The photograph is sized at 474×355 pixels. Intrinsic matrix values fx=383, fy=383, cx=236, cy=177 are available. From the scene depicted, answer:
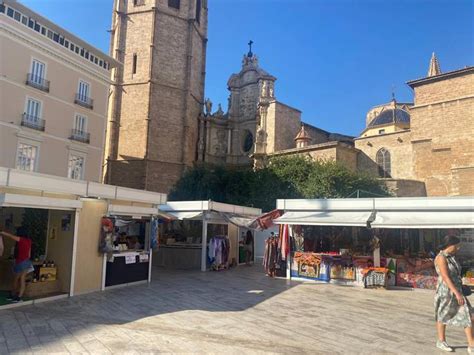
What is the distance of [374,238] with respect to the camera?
483 inches

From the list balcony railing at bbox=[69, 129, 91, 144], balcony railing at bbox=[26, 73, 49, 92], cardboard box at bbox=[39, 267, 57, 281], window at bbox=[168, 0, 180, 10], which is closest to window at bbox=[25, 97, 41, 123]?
balcony railing at bbox=[26, 73, 49, 92]

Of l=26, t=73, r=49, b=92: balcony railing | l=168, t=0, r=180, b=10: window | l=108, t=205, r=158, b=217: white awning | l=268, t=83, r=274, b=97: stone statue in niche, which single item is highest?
l=168, t=0, r=180, b=10: window

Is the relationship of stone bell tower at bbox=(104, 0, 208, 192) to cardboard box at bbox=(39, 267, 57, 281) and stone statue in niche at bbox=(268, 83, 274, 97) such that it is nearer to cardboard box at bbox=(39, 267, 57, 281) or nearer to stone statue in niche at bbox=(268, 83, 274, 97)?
stone statue in niche at bbox=(268, 83, 274, 97)

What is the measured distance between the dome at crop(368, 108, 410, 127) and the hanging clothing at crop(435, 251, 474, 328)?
41652mm

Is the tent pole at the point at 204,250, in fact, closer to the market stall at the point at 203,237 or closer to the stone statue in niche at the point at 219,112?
the market stall at the point at 203,237

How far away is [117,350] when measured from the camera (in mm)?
5434

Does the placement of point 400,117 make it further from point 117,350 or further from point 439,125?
point 117,350

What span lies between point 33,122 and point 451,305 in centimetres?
2441

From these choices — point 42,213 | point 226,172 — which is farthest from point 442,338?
point 226,172

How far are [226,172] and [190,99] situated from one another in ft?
39.7

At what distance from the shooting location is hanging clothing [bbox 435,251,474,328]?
209 inches

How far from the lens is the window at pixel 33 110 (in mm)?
23359

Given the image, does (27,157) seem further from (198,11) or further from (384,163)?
(384,163)

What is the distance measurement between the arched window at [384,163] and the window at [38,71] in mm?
27113
